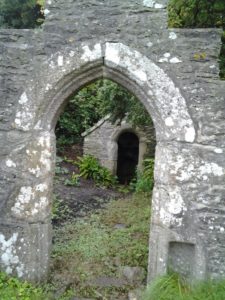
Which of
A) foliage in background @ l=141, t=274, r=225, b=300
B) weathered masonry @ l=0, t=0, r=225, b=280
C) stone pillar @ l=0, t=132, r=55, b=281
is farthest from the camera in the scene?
stone pillar @ l=0, t=132, r=55, b=281

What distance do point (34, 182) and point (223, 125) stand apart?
2.25 meters

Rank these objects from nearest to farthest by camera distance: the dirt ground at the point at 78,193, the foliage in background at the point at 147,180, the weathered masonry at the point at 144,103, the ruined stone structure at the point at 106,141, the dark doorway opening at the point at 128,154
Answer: the weathered masonry at the point at 144,103 < the dirt ground at the point at 78,193 < the foliage in background at the point at 147,180 < the ruined stone structure at the point at 106,141 < the dark doorway opening at the point at 128,154

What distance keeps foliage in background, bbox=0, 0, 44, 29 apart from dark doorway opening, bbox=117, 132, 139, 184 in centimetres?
524

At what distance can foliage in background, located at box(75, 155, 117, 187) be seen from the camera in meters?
12.0

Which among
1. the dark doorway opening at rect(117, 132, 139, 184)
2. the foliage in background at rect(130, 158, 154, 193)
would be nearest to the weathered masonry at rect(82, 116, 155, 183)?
the dark doorway opening at rect(117, 132, 139, 184)

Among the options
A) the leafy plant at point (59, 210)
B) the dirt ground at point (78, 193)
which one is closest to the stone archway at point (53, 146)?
the dirt ground at point (78, 193)

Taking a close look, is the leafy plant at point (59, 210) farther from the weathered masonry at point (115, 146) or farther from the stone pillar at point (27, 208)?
the weathered masonry at point (115, 146)

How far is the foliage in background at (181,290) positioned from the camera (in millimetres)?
3725

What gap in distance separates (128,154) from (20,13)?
666 cm

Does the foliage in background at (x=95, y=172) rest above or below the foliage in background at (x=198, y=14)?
below

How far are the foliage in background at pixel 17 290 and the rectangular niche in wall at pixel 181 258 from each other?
1.53m

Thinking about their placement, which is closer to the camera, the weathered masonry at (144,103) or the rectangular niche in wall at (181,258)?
the weathered masonry at (144,103)

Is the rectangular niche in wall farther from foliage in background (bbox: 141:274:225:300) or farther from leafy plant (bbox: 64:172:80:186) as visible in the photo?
leafy plant (bbox: 64:172:80:186)

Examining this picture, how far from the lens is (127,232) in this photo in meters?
6.62
